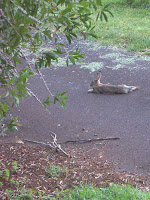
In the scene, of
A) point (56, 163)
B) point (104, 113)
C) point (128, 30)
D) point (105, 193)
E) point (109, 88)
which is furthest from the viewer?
point (128, 30)

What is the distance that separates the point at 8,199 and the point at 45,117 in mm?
3053

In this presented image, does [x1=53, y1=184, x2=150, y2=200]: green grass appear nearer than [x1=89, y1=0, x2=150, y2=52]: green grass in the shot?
Yes

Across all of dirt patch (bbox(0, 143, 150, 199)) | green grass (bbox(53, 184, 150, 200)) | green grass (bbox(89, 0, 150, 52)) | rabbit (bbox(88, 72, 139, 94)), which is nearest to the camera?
green grass (bbox(53, 184, 150, 200))

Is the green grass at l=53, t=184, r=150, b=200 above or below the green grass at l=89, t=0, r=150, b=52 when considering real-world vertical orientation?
above

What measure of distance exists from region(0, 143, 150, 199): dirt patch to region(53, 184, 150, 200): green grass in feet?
0.79

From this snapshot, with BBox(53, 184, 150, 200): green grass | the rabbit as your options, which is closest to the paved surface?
the rabbit

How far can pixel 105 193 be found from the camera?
4.08 m

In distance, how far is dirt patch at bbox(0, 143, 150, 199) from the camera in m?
4.56

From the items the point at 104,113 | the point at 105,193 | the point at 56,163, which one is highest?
the point at 105,193

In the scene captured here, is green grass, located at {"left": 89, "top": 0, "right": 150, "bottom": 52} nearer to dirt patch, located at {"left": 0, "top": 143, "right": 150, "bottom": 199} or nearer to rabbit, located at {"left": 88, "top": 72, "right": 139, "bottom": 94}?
rabbit, located at {"left": 88, "top": 72, "right": 139, "bottom": 94}

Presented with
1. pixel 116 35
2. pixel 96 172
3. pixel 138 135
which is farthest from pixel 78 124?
pixel 116 35

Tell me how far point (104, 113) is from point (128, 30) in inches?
250

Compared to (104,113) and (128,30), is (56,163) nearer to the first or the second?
(104,113)

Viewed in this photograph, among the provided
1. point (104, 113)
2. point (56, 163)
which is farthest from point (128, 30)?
point (56, 163)
